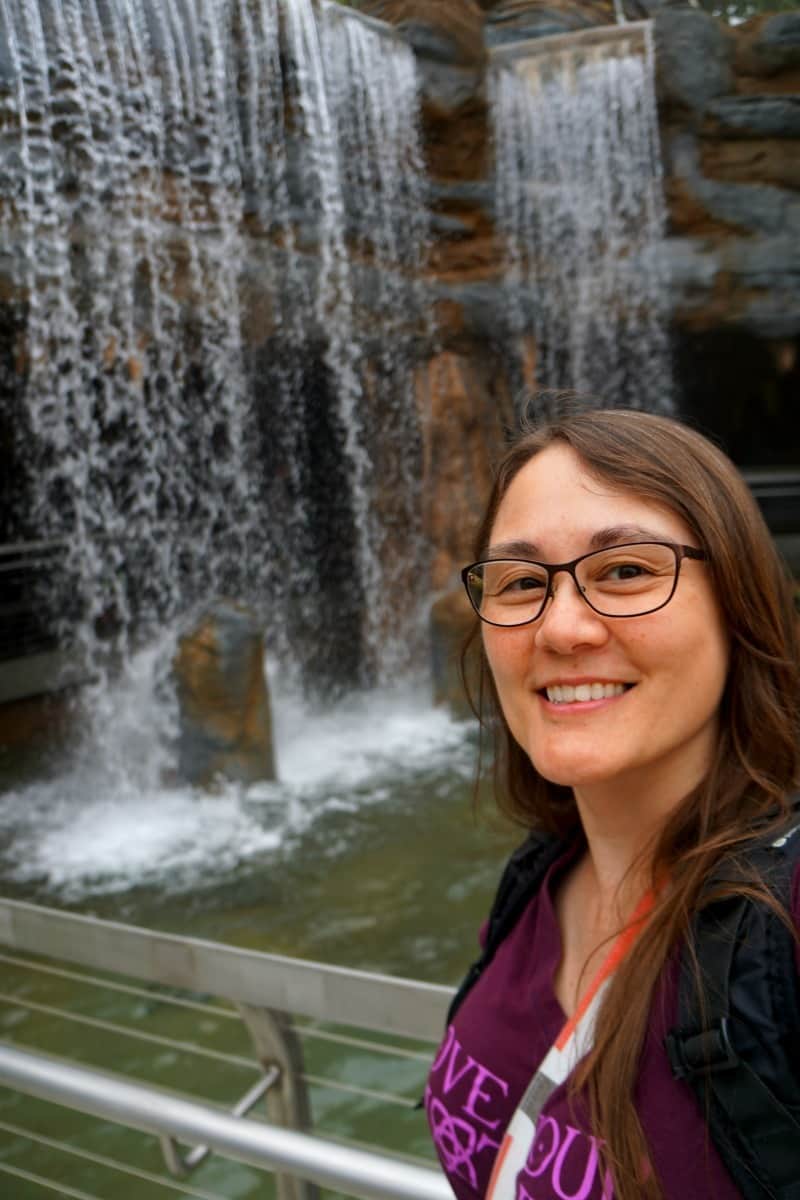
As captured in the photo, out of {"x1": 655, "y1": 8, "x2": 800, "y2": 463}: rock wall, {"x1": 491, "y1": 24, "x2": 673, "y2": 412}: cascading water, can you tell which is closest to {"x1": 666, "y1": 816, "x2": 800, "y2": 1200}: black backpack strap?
{"x1": 491, "y1": 24, "x2": 673, "y2": 412}: cascading water

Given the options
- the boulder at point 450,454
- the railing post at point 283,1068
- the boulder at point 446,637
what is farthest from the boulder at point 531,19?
the railing post at point 283,1068

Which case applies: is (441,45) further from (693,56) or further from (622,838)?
(622,838)

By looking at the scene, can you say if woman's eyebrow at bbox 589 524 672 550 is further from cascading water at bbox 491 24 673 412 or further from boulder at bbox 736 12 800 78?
boulder at bbox 736 12 800 78

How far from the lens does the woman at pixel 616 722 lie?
96 centimetres

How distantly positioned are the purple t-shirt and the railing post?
468 mm

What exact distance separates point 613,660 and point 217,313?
29.4 ft

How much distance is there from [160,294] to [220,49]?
2183 millimetres

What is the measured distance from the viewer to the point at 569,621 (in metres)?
1.01

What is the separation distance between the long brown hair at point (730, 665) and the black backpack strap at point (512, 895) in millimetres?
228

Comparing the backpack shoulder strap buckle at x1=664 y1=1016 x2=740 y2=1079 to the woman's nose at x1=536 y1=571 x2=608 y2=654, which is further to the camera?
the woman's nose at x1=536 y1=571 x2=608 y2=654

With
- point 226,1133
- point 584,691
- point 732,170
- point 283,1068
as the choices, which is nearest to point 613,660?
point 584,691

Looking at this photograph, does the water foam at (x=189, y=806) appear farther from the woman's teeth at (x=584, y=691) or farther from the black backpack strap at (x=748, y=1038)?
the black backpack strap at (x=748, y=1038)

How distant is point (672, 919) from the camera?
94 cm

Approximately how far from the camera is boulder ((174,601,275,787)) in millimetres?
6734
